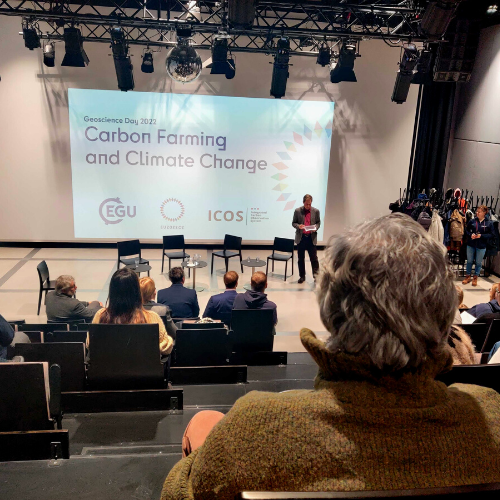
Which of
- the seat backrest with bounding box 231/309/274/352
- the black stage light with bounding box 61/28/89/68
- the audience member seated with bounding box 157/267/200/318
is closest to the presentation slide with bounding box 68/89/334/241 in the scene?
the black stage light with bounding box 61/28/89/68

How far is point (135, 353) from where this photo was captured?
9.91 ft

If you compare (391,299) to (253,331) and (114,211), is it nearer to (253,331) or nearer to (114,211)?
(253,331)

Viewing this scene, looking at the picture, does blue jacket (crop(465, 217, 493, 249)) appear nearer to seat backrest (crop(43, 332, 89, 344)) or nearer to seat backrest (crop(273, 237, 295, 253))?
seat backrest (crop(273, 237, 295, 253))

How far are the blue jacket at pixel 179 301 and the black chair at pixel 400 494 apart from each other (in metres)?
4.46

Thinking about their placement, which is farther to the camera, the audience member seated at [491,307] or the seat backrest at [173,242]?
the seat backrest at [173,242]

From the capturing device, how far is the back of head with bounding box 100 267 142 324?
10.6 feet

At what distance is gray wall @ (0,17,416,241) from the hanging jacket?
1420 mm

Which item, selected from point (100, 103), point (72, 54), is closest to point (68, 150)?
point (100, 103)

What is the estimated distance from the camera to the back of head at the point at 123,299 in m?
3.23

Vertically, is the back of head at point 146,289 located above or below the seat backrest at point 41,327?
above

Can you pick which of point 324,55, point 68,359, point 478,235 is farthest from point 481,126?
point 68,359

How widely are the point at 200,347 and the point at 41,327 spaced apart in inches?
69.7

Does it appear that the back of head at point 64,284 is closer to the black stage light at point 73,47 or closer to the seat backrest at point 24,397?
the seat backrest at point 24,397

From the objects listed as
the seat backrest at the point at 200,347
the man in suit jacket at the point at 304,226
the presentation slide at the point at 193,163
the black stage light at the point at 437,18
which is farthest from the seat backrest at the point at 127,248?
the black stage light at the point at 437,18
